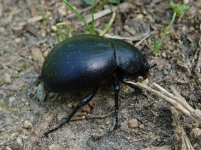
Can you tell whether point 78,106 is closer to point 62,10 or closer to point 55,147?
point 55,147

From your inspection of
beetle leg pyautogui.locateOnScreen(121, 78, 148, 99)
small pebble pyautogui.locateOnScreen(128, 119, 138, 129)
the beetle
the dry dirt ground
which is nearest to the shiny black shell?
the beetle

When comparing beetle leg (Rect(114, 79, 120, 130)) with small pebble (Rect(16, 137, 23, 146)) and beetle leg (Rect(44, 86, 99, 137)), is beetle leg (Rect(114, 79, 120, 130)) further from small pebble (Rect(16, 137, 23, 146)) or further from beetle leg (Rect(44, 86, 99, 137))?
small pebble (Rect(16, 137, 23, 146))

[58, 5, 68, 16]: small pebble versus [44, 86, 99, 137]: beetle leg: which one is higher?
[58, 5, 68, 16]: small pebble

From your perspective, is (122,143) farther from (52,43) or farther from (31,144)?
(52,43)

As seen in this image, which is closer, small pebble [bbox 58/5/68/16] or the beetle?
the beetle

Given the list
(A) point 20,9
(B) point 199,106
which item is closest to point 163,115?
(B) point 199,106

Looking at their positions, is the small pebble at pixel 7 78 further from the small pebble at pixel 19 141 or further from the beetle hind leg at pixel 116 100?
the beetle hind leg at pixel 116 100

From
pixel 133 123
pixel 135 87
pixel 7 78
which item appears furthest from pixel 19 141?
pixel 135 87
